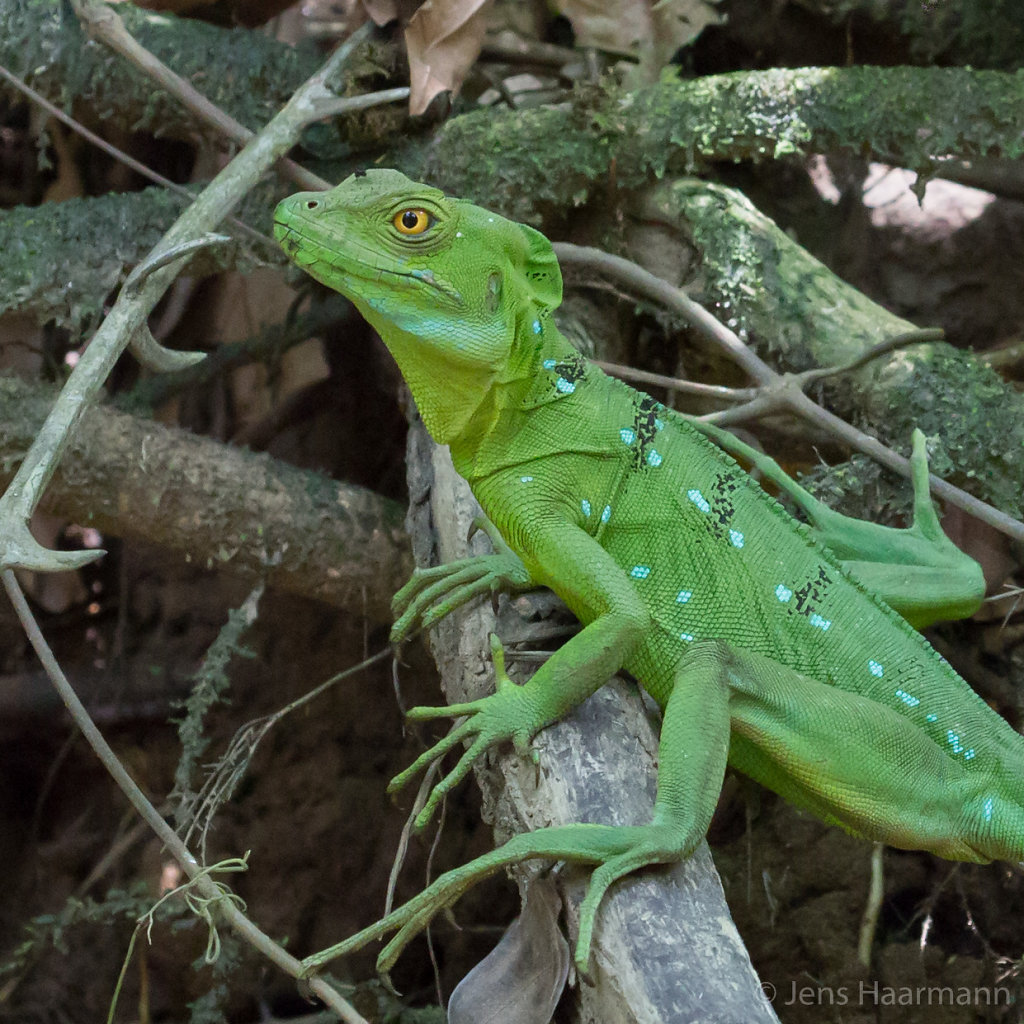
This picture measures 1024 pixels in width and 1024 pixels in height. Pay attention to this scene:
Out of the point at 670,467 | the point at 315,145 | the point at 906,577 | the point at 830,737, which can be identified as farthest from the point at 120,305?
the point at 906,577

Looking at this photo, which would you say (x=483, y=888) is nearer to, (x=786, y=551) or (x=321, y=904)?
(x=321, y=904)

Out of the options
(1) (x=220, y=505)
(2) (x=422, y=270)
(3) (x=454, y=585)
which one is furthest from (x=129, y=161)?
(3) (x=454, y=585)

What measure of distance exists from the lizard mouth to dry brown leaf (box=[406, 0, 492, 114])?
1.73 m

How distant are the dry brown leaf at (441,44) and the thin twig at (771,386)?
35.0 inches

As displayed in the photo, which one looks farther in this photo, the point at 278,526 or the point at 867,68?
the point at 867,68

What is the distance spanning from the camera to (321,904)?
4.98 m

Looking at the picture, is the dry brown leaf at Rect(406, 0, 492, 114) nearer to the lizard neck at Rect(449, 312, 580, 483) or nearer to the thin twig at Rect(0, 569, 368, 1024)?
the lizard neck at Rect(449, 312, 580, 483)

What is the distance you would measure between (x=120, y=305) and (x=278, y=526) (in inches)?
52.0

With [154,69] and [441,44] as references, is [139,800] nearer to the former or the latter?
[154,69]

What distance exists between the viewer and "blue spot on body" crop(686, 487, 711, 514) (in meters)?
2.91

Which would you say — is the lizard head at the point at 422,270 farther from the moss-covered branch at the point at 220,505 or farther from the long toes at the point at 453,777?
the moss-covered branch at the point at 220,505

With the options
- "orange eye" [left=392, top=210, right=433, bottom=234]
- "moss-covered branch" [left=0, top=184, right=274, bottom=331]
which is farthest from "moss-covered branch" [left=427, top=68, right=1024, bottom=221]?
"orange eye" [left=392, top=210, right=433, bottom=234]

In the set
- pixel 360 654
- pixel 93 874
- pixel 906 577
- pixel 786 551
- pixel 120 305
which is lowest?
pixel 93 874

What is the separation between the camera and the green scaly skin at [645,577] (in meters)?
2.59
